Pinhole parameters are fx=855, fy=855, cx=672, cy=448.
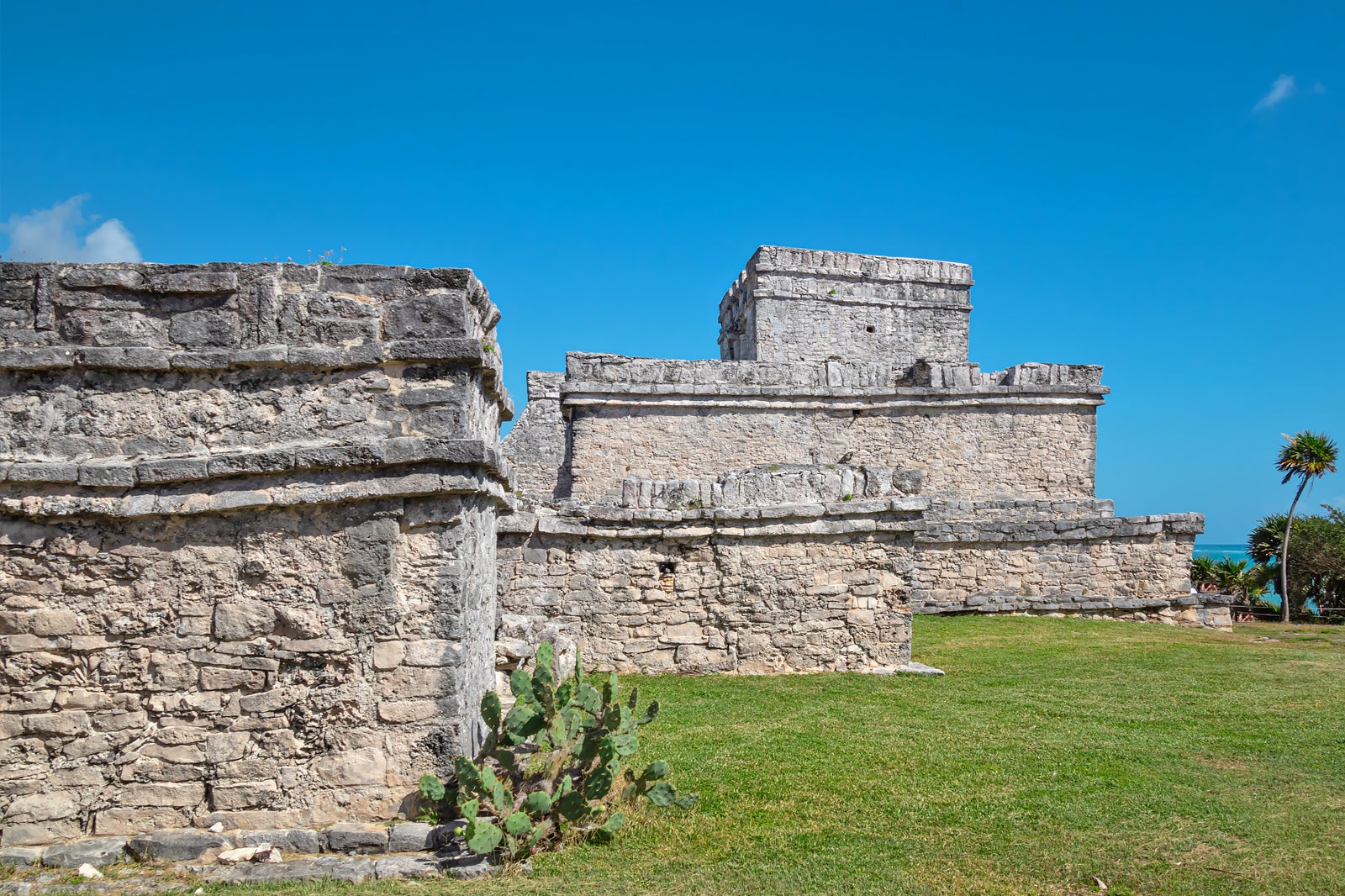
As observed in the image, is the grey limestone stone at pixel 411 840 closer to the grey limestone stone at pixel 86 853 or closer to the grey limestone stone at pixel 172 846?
the grey limestone stone at pixel 172 846

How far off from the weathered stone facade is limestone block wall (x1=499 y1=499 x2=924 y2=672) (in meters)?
0.02

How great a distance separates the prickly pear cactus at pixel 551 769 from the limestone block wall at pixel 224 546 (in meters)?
0.29

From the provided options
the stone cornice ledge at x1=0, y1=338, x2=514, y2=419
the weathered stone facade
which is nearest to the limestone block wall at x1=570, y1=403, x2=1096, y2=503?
the weathered stone facade

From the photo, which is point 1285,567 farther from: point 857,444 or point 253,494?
point 253,494

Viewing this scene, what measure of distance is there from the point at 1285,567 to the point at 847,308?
477 inches

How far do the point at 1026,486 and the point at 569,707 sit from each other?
45.0 ft

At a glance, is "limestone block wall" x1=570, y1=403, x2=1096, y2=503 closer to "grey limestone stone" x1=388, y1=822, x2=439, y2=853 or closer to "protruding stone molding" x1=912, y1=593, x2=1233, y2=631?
"protruding stone molding" x1=912, y1=593, x2=1233, y2=631

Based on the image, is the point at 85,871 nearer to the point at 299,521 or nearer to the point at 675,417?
the point at 299,521

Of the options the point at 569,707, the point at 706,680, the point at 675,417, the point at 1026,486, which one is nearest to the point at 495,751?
the point at 569,707

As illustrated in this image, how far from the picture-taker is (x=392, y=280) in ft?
15.1

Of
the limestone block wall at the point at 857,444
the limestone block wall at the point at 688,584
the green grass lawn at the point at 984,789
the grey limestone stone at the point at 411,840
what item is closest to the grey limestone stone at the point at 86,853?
the green grass lawn at the point at 984,789

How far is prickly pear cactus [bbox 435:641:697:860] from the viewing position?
4125 mm

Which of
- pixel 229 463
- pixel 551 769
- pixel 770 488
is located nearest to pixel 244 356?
pixel 229 463

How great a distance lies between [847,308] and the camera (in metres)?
19.6
